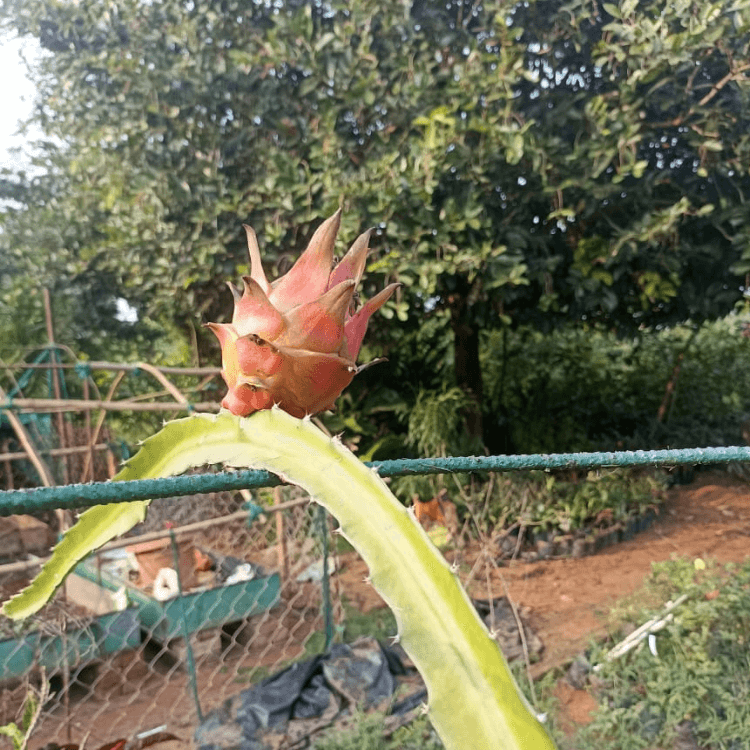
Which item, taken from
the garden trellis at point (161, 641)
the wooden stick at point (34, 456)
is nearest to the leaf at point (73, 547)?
the wooden stick at point (34, 456)

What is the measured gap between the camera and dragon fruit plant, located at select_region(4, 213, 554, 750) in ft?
1.07

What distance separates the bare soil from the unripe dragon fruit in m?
2.38

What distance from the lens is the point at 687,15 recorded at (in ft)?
8.34

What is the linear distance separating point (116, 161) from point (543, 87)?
2.17m

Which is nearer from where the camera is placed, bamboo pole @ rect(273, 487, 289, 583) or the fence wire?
the fence wire

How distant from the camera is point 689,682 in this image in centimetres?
225

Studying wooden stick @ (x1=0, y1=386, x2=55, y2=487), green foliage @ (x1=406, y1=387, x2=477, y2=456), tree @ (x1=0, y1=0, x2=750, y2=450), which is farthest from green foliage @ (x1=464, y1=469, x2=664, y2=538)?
wooden stick @ (x1=0, y1=386, x2=55, y2=487)

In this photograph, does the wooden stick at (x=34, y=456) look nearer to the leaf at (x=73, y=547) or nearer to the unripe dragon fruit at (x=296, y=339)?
the leaf at (x=73, y=547)

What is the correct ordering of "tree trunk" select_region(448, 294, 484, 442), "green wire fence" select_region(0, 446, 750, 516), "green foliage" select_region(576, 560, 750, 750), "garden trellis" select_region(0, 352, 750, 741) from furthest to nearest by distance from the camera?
"tree trunk" select_region(448, 294, 484, 442), "garden trellis" select_region(0, 352, 750, 741), "green foliage" select_region(576, 560, 750, 750), "green wire fence" select_region(0, 446, 750, 516)

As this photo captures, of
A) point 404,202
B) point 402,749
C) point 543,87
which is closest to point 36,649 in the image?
point 402,749

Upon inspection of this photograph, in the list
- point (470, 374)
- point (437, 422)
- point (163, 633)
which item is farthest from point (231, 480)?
point (470, 374)

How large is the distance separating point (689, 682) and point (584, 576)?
152 cm

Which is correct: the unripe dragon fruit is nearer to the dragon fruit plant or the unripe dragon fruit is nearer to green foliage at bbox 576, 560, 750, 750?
the dragon fruit plant

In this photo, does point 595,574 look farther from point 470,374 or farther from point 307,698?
point 307,698
